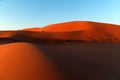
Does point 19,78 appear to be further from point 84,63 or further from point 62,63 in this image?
point 84,63

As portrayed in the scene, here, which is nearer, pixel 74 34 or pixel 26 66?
pixel 26 66

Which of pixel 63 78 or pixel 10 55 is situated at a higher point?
pixel 10 55

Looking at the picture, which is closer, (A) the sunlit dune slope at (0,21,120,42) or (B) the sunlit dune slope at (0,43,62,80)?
(B) the sunlit dune slope at (0,43,62,80)

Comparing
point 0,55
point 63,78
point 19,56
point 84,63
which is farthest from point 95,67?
point 0,55

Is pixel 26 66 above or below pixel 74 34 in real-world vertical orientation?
below

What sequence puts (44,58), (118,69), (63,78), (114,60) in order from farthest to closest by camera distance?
(114,60) → (118,69) → (44,58) → (63,78)

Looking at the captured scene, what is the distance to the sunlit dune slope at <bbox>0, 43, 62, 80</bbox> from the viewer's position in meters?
7.62

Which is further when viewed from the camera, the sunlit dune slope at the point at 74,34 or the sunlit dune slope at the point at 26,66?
the sunlit dune slope at the point at 74,34

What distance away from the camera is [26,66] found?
8266 mm

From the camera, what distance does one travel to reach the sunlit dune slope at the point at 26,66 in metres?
7.62

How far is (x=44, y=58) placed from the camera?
8.82m

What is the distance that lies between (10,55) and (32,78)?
7.81 feet

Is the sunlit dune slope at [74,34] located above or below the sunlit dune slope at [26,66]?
above

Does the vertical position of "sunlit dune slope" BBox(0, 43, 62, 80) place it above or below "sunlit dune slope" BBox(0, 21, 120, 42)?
below
